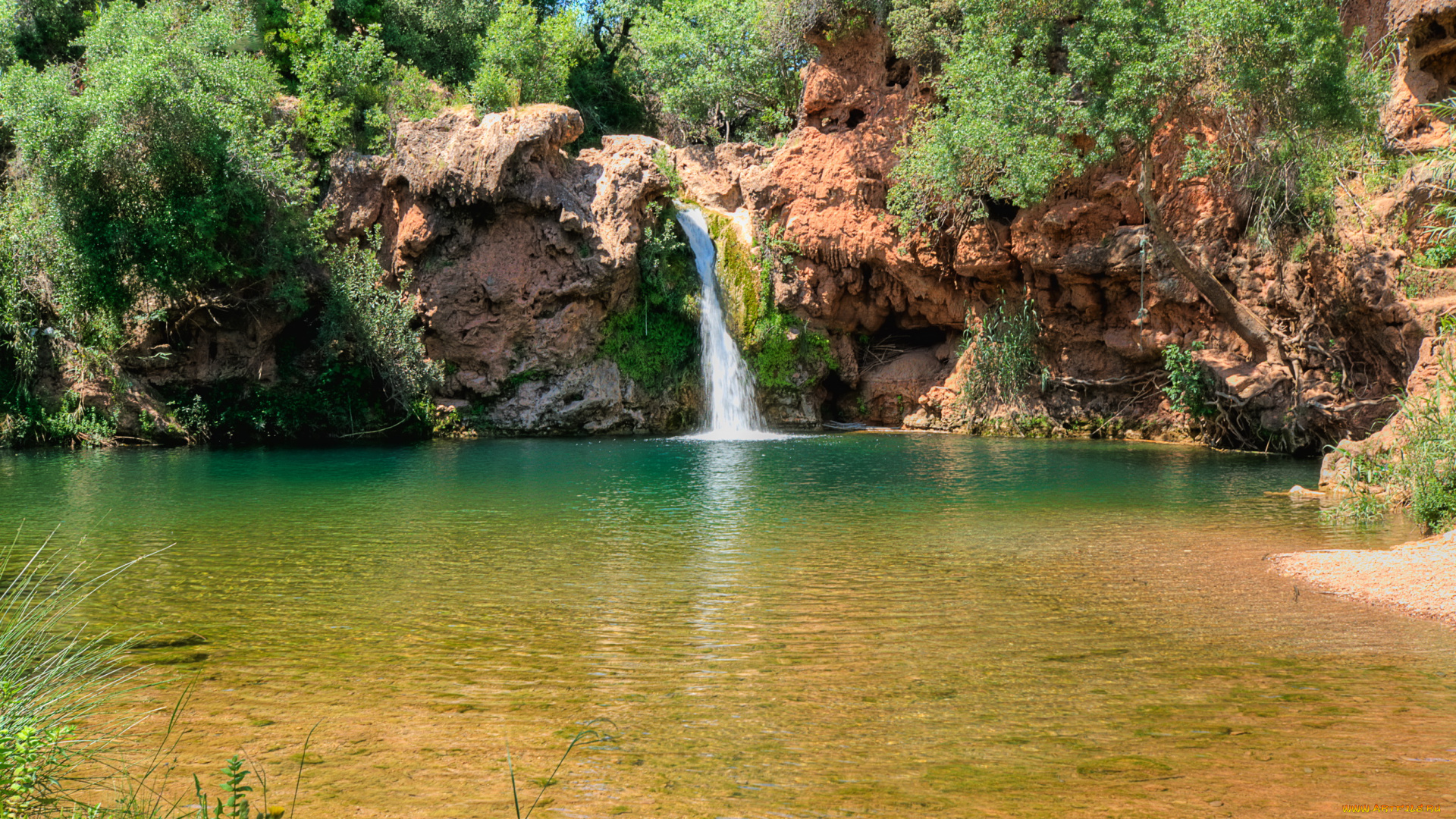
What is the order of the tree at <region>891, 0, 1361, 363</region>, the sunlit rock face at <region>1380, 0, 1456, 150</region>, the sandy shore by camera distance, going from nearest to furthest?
the sandy shore
the sunlit rock face at <region>1380, 0, 1456, 150</region>
the tree at <region>891, 0, 1361, 363</region>

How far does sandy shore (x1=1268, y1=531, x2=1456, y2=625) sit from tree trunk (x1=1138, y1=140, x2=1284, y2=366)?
11177 millimetres

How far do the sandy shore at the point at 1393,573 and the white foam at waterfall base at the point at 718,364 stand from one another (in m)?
17.3

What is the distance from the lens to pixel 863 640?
6.97 meters

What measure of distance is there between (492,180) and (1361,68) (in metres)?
17.7

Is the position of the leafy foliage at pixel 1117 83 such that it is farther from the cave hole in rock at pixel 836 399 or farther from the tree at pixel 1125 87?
the cave hole in rock at pixel 836 399

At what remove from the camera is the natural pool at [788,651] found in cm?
468

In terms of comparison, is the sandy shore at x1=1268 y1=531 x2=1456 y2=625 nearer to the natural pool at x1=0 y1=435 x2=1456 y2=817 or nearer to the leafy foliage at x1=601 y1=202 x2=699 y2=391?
the natural pool at x1=0 y1=435 x2=1456 y2=817

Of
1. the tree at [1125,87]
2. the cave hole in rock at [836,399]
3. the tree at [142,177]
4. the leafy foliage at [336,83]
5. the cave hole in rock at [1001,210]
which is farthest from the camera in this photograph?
the cave hole in rock at [836,399]

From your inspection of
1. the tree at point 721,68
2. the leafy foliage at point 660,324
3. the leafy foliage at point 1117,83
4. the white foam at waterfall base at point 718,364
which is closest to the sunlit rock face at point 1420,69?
the leafy foliage at point 1117,83

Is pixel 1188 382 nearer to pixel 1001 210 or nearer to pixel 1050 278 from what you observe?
pixel 1050 278

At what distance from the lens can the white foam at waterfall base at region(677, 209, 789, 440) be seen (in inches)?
1024

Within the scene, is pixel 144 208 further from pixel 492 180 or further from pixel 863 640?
pixel 863 640

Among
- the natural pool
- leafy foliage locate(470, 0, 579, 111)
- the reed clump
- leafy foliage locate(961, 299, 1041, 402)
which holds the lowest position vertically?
the natural pool

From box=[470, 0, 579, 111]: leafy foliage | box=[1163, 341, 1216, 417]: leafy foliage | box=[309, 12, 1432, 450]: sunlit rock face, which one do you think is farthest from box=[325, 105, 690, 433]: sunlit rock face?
box=[1163, 341, 1216, 417]: leafy foliage
